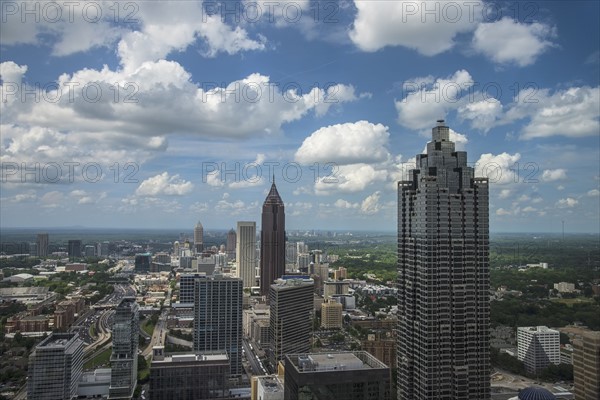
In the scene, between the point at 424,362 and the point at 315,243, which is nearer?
the point at 424,362

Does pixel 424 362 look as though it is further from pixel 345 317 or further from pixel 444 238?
pixel 345 317

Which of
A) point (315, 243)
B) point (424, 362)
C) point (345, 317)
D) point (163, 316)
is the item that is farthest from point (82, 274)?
point (424, 362)

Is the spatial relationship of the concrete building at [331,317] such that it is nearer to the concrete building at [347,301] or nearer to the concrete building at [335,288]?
the concrete building at [347,301]

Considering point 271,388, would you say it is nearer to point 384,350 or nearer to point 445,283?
point 445,283

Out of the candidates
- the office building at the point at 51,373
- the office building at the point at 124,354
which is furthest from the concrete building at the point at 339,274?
the office building at the point at 51,373

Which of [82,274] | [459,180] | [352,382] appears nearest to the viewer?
[352,382]

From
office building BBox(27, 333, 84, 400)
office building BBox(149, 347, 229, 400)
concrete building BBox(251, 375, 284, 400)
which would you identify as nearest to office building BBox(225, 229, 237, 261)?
office building BBox(27, 333, 84, 400)

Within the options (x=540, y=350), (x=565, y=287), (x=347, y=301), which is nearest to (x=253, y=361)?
(x=347, y=301)

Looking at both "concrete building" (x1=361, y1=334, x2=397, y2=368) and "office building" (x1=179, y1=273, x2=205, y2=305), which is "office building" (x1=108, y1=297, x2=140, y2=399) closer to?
"concrete building" (x1=361, y1=334, x2=397, y2=368)
